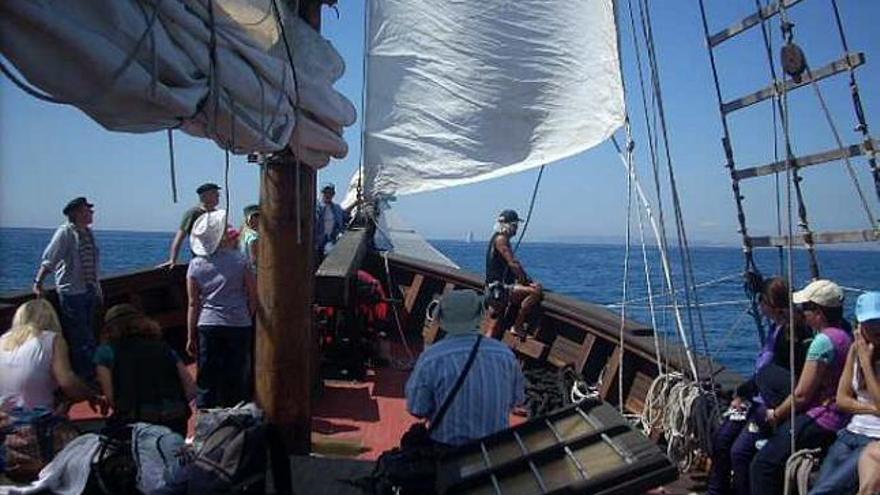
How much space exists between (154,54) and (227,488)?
5.25 feet

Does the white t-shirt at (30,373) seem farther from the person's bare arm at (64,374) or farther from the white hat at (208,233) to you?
the white hat at (208,233)

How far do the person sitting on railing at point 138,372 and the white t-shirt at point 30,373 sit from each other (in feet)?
0.83

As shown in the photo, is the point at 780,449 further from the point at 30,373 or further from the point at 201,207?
the point at 201,207

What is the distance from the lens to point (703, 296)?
2880cm

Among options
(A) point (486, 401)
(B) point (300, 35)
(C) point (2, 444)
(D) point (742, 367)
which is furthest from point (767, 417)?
(D) point (742, 367)

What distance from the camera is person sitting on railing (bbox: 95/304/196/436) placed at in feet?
10.4

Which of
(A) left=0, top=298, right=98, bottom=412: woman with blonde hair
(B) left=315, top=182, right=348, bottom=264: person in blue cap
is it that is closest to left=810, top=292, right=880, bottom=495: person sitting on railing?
(A) left=0, top=298, right=98, bottom=412: woman with blonde hair

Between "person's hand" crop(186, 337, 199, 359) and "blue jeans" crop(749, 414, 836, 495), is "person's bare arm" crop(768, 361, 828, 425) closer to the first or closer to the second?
"blue jeans" crop(749, 414, 836, 495)

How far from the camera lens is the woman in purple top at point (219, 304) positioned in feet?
14.4

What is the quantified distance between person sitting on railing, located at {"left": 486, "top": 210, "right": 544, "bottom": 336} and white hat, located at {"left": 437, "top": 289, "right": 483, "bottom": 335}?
3.35m

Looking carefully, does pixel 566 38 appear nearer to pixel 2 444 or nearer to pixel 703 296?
pixel 2 444

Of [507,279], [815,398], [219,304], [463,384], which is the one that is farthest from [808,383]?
[507,279]

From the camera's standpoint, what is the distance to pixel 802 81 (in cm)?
520

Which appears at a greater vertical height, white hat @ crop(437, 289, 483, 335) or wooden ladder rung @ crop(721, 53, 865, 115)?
wooden ladder rung @ crop(721, 53, 865, 115)
